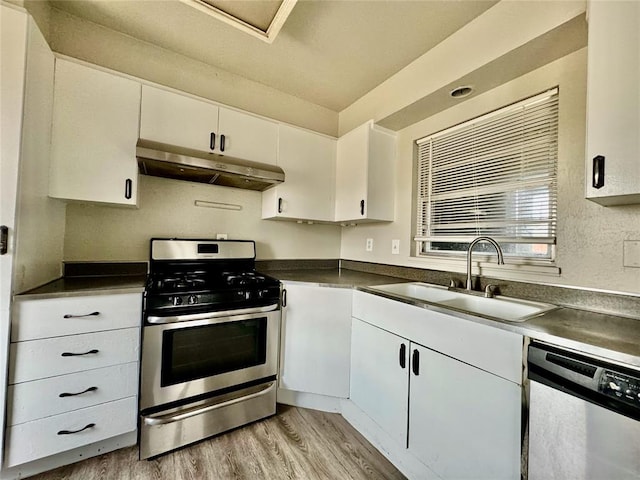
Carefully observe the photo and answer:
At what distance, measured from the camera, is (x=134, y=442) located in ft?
5.06

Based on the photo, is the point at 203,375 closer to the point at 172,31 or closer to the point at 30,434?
the point at 30,434

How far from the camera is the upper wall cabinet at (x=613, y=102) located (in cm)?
95

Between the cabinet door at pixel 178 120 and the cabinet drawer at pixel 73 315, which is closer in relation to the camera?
the cabinet drawer at pixel 73 315

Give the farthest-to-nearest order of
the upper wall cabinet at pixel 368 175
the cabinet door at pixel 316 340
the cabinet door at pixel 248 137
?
the upper wall cabinet at pixel 368 175, the cabinet door at pixel 248 137, the cabinet door at pixel 316 340

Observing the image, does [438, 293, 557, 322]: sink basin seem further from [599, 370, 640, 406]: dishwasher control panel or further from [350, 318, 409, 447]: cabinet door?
[599, 370, 640, 406]: dishwasher control panel

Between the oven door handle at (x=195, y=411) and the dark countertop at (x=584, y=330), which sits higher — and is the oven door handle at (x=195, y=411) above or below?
below

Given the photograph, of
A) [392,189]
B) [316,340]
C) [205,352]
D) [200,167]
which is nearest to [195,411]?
[205,352]

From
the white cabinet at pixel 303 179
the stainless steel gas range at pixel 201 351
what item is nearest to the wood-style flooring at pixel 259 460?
the stainless steel gas range at pixel 201 351

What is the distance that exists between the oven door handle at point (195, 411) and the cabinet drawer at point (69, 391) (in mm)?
179

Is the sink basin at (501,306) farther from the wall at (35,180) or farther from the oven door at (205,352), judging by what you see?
the wall at (35,180)

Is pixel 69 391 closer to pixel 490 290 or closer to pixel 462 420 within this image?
pixel 462 420

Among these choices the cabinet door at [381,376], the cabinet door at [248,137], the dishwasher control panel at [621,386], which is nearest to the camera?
the dishwasher control panel at [621,386]

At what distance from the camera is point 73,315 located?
4.35 ft

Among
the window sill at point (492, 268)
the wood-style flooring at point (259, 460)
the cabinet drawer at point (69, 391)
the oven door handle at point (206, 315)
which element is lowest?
the wood-style flooring at point (259, 460)
